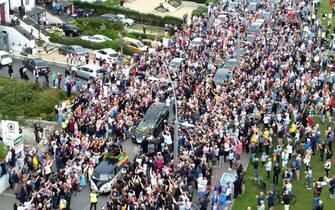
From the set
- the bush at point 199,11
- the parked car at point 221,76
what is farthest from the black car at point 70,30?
the parked car at point 221,76

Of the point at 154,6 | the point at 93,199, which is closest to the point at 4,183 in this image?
the point at 93,199

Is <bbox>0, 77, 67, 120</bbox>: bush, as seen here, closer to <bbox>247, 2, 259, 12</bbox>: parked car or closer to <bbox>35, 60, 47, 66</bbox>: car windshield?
<bbox>35, 60, 47, 66</bbox>: car windshield

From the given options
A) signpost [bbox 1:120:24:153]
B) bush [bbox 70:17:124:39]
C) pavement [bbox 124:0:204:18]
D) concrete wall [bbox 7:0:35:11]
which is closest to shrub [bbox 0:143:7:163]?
signpost [bbox 1:120:24:153]

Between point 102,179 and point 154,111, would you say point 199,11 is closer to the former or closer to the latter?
point 154,111

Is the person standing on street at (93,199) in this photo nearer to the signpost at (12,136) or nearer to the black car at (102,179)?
the black car at (102,179)

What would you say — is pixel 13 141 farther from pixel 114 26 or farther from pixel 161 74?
pixel 114 26

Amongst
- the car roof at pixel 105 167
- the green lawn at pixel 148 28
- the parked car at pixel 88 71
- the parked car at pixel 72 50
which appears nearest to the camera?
the car roof at pixel 105 167
